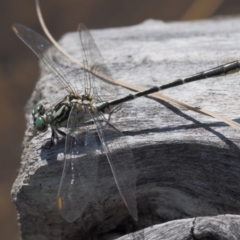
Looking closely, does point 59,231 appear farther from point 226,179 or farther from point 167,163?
point 226,179

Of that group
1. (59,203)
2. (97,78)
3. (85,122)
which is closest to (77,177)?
(59,203)

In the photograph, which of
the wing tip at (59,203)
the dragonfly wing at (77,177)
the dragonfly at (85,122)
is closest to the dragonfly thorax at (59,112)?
the dragonfly at (85,122)

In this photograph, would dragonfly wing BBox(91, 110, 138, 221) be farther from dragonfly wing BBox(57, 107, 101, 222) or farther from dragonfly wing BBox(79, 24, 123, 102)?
dragonfly wing BBox(79, 24, 123, 102)

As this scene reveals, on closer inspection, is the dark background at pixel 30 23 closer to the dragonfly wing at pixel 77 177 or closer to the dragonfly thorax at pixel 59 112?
the dragonfly thorax at pixel 59 112

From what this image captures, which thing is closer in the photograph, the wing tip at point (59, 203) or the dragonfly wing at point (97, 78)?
the wing tip at point (59, 203)

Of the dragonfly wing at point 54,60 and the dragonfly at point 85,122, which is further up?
the dragonfly wing at point 54,60

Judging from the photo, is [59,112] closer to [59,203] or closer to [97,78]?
[97,78]

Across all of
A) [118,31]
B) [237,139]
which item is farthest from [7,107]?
[237,139]
